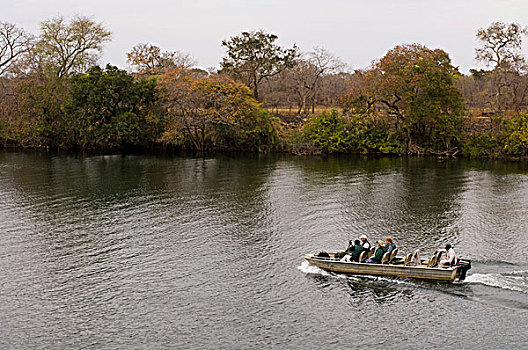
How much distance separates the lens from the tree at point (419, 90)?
257ft

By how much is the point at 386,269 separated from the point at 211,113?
58850 mm

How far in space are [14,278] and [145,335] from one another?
1006cm

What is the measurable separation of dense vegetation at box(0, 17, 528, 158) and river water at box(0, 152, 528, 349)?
2568 cm

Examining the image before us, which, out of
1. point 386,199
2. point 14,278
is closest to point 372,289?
point 14,278

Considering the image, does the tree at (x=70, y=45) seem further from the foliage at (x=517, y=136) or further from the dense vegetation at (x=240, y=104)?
the foliage at (x=517, y=136)

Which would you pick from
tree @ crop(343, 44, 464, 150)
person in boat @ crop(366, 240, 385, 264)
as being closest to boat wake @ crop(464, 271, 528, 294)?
person in boat @ crop(366, 240, 385, 264)

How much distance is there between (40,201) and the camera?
44.3m

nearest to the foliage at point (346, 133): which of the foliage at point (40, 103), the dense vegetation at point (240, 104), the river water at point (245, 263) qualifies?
the dense vegetation at point (240, 104)

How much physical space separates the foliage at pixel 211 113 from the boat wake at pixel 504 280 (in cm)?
5978

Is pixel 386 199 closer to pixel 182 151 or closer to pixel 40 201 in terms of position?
pixel 40 201

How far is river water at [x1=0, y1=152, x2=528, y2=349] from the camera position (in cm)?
2212

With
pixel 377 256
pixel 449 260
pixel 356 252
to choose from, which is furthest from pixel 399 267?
pixel 449 260

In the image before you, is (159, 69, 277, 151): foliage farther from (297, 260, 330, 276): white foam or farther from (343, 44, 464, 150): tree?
(297, 260, 330, 276): white foam

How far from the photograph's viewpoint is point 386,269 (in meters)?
27.9
